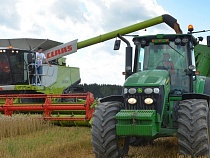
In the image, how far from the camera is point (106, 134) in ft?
16.7

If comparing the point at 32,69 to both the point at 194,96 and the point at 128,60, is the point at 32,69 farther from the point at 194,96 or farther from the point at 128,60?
the point at 194,96

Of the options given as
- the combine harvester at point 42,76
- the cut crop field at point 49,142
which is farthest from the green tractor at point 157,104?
the combine harvester at point 42,76

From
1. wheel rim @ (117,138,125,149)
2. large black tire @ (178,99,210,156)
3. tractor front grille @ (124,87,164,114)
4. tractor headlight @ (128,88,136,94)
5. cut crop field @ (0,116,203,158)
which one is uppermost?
tractor headlight @ (128,88,136,94)

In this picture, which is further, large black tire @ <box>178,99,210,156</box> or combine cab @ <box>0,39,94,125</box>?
combine cab @ <box>0,39,94,125</box>

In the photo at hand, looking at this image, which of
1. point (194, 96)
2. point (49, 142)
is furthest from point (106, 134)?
point (49, 142)

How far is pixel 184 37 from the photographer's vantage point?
238 inches

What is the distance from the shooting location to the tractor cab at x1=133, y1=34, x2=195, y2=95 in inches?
235

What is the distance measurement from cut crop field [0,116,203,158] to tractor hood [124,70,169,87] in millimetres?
1025

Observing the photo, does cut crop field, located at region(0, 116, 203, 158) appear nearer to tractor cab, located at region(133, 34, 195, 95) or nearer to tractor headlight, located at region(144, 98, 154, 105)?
tractor headlight, located at region(144, 98, 154, 105)

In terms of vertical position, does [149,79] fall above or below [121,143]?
above

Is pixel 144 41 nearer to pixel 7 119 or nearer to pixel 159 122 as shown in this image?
pixel 159 122

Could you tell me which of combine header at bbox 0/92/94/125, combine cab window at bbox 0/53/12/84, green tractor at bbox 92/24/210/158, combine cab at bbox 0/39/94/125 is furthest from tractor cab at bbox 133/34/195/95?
combine cab window at bbox 0/53/12/84

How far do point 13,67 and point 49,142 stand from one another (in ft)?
18.5

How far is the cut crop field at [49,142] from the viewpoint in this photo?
592cm
